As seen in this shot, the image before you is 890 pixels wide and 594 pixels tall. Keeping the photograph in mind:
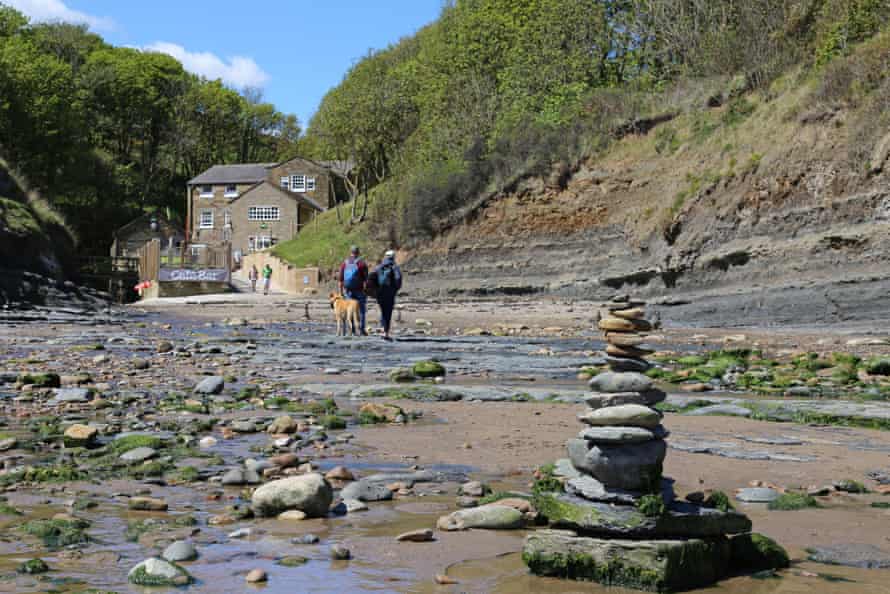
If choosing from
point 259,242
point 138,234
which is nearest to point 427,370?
point 138,234

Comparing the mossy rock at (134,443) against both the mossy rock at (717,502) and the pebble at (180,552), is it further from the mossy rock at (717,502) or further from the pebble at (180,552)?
the mossy rock at (717,502)

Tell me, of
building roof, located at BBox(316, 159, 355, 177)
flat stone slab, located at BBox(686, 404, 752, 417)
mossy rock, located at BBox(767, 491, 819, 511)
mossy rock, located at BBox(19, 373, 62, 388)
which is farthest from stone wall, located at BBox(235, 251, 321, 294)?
mossy rock, located at BBox(767, 491, 819, 511)

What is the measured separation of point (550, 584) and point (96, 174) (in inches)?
3671

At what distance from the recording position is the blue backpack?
71.5 ft

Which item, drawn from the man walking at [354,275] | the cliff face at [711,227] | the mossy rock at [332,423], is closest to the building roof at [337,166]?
the cliff face at [711,227]

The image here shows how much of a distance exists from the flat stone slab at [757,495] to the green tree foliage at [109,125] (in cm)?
7760

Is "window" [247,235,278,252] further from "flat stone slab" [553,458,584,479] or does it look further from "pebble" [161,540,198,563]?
"pebble" [161,540,198,563]

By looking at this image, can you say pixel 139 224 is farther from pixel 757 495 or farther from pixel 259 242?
pixel 757 495

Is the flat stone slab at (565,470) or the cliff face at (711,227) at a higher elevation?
the cliff face at (711,227)

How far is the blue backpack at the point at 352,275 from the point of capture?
21.8 m

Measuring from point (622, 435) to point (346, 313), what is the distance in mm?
18668

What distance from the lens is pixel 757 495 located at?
6328 mm

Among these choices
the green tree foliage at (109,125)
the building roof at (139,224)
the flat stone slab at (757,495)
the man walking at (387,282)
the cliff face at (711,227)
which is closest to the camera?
the flat stone slab at (757,495)

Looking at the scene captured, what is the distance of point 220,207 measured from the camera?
9769 centimetres
